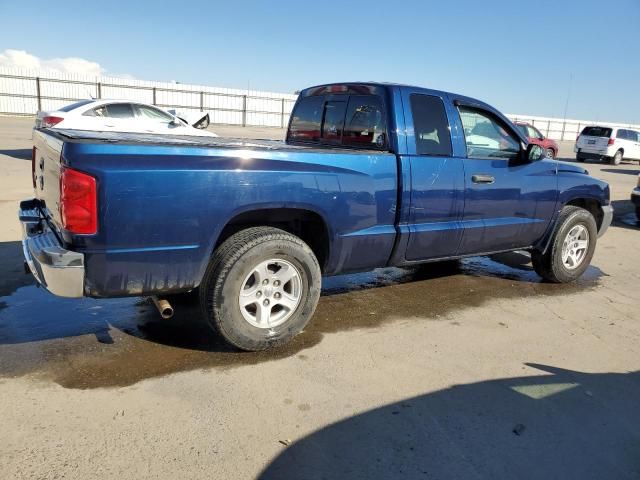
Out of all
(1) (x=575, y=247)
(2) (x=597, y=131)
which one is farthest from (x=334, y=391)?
(2) (x=597, y=131)

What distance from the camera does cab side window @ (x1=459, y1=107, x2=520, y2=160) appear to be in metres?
4.85

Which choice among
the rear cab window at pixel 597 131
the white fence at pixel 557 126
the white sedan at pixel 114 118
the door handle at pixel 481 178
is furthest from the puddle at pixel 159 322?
the white fence at pixel 557 126

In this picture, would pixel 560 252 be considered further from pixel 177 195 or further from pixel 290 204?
pixel 177 195

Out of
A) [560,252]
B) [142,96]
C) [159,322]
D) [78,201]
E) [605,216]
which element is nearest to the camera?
A: [78,201]

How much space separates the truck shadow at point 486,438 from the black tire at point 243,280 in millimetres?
1014

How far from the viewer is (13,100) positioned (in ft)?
103

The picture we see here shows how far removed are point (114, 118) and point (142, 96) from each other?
988 inches

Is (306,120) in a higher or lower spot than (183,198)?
higher

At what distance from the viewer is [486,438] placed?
9.41 feet

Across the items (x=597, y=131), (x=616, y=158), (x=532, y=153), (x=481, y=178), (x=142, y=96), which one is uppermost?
(x=142, y=96)

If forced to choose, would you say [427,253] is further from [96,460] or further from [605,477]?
[96,460]

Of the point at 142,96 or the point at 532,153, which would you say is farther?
the point at 142,96

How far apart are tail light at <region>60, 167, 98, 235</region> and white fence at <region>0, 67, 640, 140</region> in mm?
32650

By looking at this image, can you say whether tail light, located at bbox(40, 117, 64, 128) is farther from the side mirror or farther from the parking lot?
the side mirror
